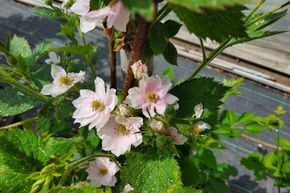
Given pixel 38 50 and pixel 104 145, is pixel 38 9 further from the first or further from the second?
pixel 104 145

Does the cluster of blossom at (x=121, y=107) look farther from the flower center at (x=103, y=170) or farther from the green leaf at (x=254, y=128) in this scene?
the green leaf at (x=254, y=128)

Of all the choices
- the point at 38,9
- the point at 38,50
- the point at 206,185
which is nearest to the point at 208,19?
the point at 38,9

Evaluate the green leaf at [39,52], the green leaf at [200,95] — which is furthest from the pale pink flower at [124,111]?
the green leaf at [39,52]

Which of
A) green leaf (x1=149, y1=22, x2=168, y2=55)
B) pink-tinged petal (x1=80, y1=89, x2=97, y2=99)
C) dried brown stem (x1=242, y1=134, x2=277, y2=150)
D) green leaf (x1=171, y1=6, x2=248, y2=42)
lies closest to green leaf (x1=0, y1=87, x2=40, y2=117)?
pink-tinged petal (x1=80, y1=89, x2=97, y2=99)

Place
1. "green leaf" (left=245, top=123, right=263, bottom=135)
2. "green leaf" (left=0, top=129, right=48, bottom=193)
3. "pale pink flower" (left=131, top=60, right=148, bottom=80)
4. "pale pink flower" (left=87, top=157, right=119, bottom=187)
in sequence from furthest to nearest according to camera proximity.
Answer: "green leaf" (left=245, top=123, right=263, bottom=135) < "pale pink flower" (left=87, top=157, right=119, bottom=187) < "green leaf" (left=0, top=129, right=48, bottom=193) < "pale pink flower" (left=131, top=60, right=148, bottom=80)

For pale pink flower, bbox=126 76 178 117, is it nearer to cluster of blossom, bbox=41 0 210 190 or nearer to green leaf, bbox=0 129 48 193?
cluster of blossom, bbox=41 0 210 190

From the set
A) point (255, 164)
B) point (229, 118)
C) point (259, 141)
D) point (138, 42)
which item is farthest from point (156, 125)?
point (259, 141)
